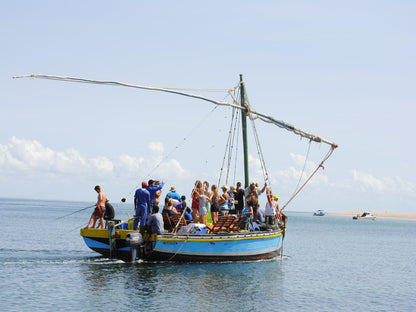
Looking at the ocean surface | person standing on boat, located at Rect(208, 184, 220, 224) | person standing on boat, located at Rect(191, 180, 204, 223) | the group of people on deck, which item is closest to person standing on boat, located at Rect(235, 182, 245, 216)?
the group of people on deck

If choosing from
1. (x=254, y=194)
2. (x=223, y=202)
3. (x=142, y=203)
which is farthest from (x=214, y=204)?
(x=142, y=203)

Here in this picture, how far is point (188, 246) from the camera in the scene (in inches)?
934

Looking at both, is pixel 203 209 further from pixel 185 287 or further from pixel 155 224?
pixel 185 287

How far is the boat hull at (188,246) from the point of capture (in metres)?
23.4

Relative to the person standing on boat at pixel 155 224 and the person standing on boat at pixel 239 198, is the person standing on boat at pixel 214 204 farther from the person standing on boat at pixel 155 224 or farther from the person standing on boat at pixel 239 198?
the person standing on boat at pixel 155 224

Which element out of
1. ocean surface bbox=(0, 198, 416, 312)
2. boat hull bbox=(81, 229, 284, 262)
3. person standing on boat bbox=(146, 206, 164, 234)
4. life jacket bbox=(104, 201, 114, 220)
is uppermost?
life jacket bbox=(104, 201, 114, 220)

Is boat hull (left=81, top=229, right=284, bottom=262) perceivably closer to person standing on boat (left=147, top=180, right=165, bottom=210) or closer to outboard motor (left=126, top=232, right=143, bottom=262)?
outboard motor (left=126, top=232, right=143, bottom=262)

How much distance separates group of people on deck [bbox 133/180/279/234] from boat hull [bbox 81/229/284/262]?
2.28 ft

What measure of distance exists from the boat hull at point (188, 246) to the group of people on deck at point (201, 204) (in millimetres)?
696

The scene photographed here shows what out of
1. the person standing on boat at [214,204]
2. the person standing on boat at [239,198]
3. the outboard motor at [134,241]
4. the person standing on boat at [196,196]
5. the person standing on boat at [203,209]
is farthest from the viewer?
the person standing on boat at [239,198]

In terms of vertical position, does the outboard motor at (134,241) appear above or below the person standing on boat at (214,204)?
below

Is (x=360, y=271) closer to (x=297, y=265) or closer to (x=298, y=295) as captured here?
(x=297, y=265)

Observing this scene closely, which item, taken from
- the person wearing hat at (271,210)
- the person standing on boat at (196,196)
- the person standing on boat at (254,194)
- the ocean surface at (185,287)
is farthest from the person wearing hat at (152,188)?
the person wearing hat at (271,210)

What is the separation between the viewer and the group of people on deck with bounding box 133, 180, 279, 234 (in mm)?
23328
